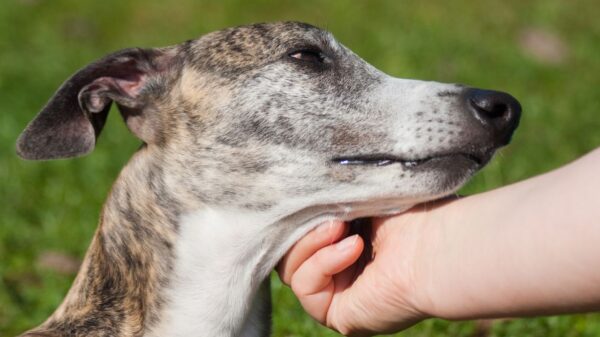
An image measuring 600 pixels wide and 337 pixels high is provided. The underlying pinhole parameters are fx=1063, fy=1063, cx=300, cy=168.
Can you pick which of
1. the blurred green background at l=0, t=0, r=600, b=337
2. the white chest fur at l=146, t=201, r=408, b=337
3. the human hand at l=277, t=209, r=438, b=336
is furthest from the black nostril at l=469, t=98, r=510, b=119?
the blurred green background at l=0, t=0, r=600, b=337

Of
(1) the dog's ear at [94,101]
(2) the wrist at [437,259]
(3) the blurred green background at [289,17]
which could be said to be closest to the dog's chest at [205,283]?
(1) the dog's ear at [94,101]

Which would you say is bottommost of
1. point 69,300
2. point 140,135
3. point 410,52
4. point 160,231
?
point 410,52

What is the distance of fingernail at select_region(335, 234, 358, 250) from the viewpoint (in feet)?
11.8

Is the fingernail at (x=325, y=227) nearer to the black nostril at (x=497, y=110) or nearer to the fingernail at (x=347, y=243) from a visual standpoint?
the fingernail at (x=347, y=243)

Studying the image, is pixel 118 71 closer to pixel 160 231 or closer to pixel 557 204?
pixel 160 231

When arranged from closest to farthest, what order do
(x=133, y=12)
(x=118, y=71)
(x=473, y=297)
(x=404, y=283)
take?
(x=473, y=297) < (x=404, y=283) < (x=118, y=71) < (x=133, y=12)

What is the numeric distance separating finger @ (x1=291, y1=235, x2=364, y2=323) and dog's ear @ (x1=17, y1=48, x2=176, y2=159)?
766 mm

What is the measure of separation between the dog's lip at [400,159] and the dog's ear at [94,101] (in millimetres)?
804

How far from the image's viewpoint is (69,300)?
3.95 meters

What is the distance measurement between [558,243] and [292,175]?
106cm

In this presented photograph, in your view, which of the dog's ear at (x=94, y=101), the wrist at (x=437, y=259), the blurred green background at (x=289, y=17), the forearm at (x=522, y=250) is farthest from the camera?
the blurred green background at (x=289, y=17)

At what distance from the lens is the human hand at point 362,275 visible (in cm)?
353

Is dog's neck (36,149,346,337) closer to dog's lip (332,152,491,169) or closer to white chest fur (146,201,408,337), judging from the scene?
white chest fur (146,201,408,337)

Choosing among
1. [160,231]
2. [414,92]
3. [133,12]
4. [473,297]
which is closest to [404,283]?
[473,297]
